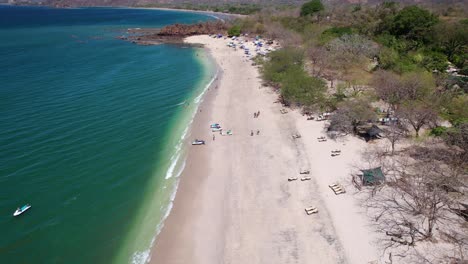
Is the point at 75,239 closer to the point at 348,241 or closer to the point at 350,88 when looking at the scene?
the point at 348,241

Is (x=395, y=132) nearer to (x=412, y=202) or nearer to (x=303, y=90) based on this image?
(x=412, y=202)

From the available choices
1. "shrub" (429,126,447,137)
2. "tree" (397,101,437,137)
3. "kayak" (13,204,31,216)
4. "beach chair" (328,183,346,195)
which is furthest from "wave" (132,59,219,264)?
"shrub" (429,126,447,137)

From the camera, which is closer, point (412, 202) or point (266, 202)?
point (412, 202)

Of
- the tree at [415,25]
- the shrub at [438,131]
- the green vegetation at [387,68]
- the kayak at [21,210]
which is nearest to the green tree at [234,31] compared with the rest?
the green vegetation at [387,68]

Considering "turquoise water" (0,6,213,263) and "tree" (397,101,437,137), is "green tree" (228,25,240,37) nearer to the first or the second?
"turquoise water" (0,6,213,263)

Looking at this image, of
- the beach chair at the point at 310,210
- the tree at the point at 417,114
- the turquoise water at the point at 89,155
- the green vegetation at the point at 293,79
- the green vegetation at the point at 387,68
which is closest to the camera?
the turquoise water at the point at 89,155

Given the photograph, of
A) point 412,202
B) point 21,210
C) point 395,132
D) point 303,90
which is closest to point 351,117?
point 395,132

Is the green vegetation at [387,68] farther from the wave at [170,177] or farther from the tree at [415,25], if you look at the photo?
the wave at [170,177]

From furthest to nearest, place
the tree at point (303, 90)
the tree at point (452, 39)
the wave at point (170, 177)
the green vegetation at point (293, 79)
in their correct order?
the tree at point (452, 39) → the green vegetation at point (293, 79) → the tree at point (303, 90) → the wave at point (170, 177)
